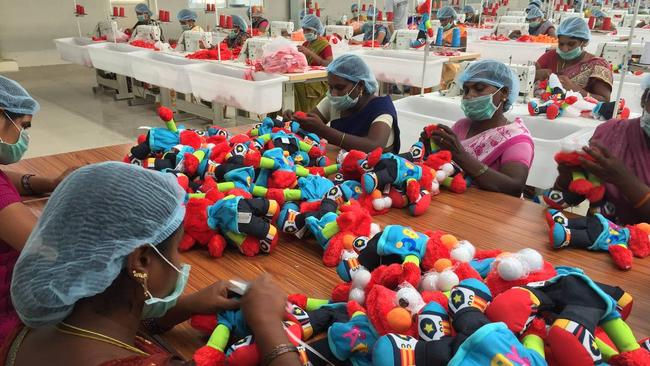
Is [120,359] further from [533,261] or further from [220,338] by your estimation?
[533,261]

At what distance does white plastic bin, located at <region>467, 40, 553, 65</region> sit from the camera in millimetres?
6438

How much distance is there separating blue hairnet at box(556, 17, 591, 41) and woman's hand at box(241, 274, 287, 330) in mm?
4443

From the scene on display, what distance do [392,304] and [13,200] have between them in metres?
1.26

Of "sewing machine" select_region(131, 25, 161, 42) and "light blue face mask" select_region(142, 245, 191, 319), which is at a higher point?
"sewing machine" select_region(131, 25, 161, 42)

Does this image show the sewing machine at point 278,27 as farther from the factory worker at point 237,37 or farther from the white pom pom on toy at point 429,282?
the white pom pom on toy at point 429,282

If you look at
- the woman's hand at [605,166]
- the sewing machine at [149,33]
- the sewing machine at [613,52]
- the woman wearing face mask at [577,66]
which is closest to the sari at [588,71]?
the woman wearing face mask at [577,66]

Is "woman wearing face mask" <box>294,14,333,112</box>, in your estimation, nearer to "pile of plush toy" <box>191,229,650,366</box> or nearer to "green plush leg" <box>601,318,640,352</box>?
"pile of plush toy" <box>191,229,650,366</box>

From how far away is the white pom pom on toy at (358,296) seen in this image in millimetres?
1141

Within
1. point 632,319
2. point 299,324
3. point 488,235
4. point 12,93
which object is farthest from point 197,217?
point 632,319

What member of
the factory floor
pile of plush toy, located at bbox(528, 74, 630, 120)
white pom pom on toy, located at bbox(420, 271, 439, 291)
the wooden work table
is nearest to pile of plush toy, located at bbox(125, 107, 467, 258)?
the wooden work table

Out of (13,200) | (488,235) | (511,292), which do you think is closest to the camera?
(511,292)

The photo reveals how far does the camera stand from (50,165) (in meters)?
2.32

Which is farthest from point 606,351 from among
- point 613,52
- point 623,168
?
point 613,52

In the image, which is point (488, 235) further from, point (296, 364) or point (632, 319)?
point (296, 364)
